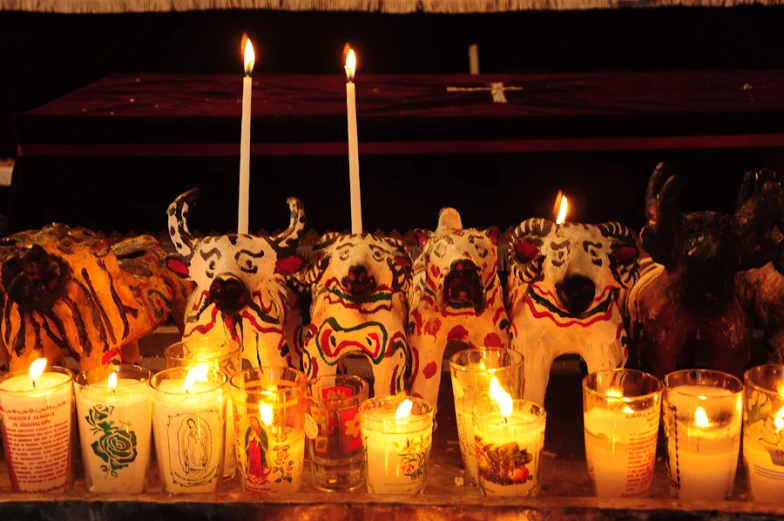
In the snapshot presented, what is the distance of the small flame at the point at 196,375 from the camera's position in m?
1.26

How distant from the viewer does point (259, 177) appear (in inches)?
90.3

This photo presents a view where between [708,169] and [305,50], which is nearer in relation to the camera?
[708,169]

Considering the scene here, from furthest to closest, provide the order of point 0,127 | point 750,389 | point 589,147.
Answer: point 0,127, point 589,147, point 750,389

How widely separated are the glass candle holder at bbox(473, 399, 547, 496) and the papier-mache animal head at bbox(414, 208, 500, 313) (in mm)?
248

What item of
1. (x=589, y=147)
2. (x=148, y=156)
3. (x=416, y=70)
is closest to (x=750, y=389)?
(x=589, y=147)

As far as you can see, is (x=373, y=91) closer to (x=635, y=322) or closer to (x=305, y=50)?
(x=305, y=50)

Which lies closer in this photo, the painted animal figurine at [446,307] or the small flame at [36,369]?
the small flame at [36,369]

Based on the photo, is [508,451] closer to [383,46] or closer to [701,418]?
[701,418]

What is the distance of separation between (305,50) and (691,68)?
1.51 m

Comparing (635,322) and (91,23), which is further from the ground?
(91,23)

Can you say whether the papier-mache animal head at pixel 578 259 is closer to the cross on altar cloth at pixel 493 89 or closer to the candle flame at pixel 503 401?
the candle flame at pixel 503 401

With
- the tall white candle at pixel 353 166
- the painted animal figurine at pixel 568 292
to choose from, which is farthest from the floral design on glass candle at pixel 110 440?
the painted animal figurine at pixel 568 292

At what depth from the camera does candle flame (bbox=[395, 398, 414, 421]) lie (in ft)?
4.10

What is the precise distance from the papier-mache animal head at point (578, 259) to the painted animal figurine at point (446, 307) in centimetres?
8
